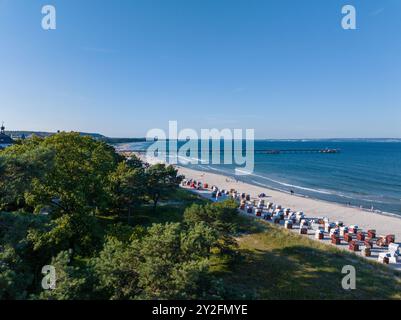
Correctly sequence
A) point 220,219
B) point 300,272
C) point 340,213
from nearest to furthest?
point 300,272, point 220,219, point 340,213

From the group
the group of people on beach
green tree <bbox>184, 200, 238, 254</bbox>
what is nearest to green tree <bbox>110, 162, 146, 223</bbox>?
green tree <bbox>184, 200, 238, 254</bbox>

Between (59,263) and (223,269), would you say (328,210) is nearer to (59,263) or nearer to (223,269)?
(223,269)

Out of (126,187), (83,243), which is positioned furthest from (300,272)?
(126,187)

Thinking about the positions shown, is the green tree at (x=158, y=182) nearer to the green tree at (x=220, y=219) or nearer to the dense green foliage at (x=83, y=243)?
the dense green foliage at (x=83, y=243)

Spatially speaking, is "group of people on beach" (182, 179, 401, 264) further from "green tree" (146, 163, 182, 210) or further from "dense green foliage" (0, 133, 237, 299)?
"dense green foliage" (0, 133, 237, 299)

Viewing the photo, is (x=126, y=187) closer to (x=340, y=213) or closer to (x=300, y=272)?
(x=300, y=272)

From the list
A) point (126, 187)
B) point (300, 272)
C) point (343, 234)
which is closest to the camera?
point (300, 272)
